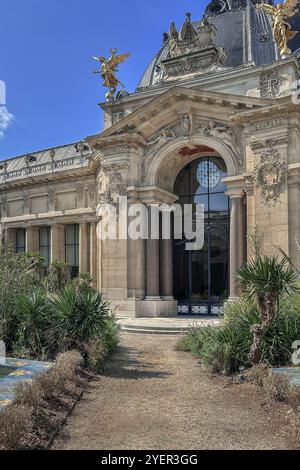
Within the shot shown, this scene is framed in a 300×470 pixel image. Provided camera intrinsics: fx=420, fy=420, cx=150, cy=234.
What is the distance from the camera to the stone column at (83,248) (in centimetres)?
2755

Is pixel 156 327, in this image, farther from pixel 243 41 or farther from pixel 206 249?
pixel 243 41

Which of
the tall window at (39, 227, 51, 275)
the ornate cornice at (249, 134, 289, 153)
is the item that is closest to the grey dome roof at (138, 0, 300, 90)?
the ornate cornice at (249, 134, 289, 153)

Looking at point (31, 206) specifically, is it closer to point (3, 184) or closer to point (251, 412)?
point (3, 184)

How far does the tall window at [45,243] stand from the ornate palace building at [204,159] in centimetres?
419

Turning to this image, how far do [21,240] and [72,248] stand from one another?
536 centimetres

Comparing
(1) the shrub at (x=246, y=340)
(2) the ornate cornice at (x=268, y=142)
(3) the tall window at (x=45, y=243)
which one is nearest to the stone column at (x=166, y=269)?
(2) the ornate cornice at (x=268, y=142)

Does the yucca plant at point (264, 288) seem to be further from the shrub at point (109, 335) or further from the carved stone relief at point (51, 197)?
the carved stone relief at point (51, 197)

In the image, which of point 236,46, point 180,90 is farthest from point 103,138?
point 236,46

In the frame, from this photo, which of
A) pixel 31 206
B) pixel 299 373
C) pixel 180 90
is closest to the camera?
pixel 299 373

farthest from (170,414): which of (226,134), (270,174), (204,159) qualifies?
(204,159)

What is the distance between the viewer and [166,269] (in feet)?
72.6

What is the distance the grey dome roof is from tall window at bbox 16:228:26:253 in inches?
554

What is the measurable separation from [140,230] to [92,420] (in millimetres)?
→ 15355

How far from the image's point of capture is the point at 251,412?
21.9 feet
